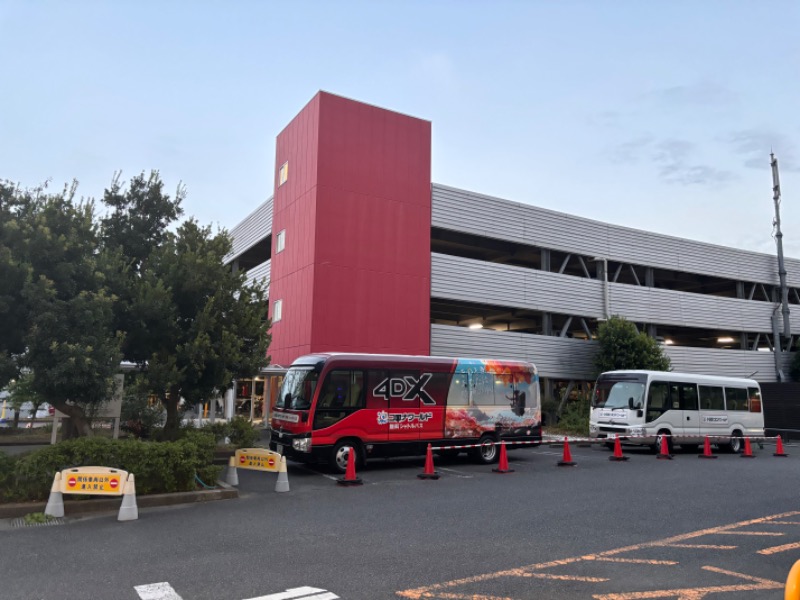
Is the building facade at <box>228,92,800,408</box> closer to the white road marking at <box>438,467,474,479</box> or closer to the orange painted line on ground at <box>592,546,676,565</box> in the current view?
the white road marking at <box>438,467,474,479</box>

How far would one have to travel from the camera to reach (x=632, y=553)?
709 centimetres

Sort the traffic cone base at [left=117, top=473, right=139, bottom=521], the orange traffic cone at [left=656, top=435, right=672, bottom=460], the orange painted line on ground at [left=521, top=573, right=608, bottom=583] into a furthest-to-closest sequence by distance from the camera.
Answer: the orange traffic cone at [left=656, top=435, right=672, bottom=460] → the traffic cone base at [left=117, top=473, right=139, bottom=521] → the orange painted line on ground at [left=521, top=573, right=608, bottom=583]

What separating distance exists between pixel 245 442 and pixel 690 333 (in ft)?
102

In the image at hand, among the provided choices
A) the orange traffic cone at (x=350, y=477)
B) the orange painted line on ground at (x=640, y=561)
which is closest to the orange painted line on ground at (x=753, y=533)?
the orange painted line on ground at (x=640, y=561)

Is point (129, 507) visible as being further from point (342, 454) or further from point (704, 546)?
point (704, 546)

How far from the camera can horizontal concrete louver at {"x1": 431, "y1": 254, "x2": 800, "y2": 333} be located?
26.2 meters

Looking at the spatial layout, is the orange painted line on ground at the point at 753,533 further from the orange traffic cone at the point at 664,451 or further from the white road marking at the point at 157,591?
the orange traffic cone at the point at 664,451

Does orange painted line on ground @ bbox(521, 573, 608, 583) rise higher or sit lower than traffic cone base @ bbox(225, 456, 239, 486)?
lower

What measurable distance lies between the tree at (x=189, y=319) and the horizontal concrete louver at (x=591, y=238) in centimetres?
1283

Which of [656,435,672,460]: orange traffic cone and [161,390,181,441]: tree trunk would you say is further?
[656,435,672,460]: orange traffic cone

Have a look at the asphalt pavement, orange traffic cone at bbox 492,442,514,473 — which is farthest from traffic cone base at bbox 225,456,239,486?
orange traffic cone at bbox 492,442,514,473

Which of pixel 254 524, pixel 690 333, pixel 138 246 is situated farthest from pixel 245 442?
pixel 690 333

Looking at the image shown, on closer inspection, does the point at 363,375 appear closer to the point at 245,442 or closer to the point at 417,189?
the point at 245,442

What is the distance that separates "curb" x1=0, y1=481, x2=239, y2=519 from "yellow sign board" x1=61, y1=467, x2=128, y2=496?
0.34 metres
